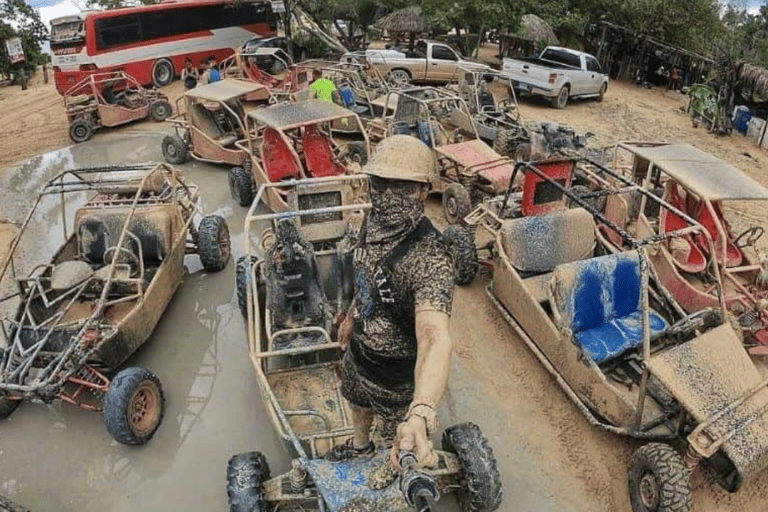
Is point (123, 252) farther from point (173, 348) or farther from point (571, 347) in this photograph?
point (571, 347)

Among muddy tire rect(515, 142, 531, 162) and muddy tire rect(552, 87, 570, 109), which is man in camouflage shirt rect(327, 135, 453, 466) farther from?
muddy tire rect(552, 87, 570, 109)

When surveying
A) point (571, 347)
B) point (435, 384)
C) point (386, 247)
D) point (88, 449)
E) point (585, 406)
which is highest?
point (386, 247)

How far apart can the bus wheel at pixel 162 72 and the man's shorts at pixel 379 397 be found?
1623 centimetres

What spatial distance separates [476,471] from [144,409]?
276 cm

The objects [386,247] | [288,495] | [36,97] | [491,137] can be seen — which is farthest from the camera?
[36,97]

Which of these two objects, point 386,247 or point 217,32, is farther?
point 217,32

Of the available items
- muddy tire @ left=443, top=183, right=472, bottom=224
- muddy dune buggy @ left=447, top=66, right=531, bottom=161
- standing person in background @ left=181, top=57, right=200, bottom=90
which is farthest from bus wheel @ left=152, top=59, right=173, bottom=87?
muddy tire @ left=443, top=183, right=472, bottom=224

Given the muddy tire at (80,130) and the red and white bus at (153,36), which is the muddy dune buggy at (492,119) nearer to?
the muddy tire at (80,130)

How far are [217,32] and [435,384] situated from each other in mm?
19009

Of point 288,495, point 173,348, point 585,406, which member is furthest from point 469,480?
point 173,348

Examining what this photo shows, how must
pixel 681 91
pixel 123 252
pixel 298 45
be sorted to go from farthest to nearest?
pixel 298 45
pixel 681 91
pixel 123 252

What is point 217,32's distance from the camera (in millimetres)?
18547

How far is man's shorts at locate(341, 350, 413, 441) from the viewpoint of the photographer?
2838mm

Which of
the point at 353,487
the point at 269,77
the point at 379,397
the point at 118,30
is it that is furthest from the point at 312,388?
the point at 118,30
